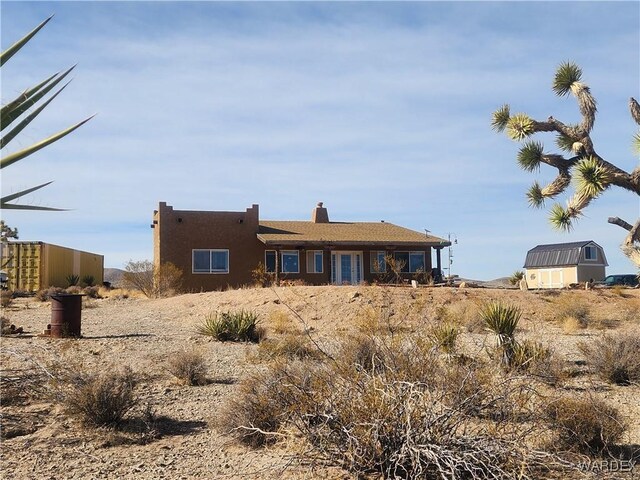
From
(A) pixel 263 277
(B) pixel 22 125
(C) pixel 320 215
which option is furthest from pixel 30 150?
(C) pixel 320 215

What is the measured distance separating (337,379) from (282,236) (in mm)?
26894

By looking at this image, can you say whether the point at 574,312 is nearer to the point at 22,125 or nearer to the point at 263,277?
the point at 263,277

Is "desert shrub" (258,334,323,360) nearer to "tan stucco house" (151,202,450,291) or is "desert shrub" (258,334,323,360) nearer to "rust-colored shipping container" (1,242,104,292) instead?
"tan stucco house" (151,202,450,291)

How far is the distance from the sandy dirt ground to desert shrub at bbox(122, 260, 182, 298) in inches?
235

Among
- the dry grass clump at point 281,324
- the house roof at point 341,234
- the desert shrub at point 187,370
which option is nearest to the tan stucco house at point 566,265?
the house roof at point 341,234

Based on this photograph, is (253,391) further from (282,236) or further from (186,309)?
(282,236)

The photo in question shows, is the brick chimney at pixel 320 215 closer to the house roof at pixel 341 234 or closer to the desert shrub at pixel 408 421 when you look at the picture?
the house roof at pixel 341 234

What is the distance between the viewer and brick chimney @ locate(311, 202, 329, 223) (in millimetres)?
39159

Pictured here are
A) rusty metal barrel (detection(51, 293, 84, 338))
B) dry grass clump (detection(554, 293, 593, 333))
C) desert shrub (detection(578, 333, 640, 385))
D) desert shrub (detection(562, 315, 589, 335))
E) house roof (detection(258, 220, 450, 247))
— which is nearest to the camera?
desert shrub (detection(578, 333, 640, 385))

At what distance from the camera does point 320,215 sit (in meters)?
39.2

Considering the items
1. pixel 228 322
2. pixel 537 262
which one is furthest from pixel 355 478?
pixel 537 262

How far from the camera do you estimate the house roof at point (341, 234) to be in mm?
33000

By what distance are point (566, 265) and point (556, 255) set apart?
196 cm

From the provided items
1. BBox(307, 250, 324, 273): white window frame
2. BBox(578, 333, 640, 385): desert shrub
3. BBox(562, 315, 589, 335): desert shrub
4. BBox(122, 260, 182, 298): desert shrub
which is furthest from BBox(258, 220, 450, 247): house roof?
BBox(578, 333, 640, 385): desert shrub
